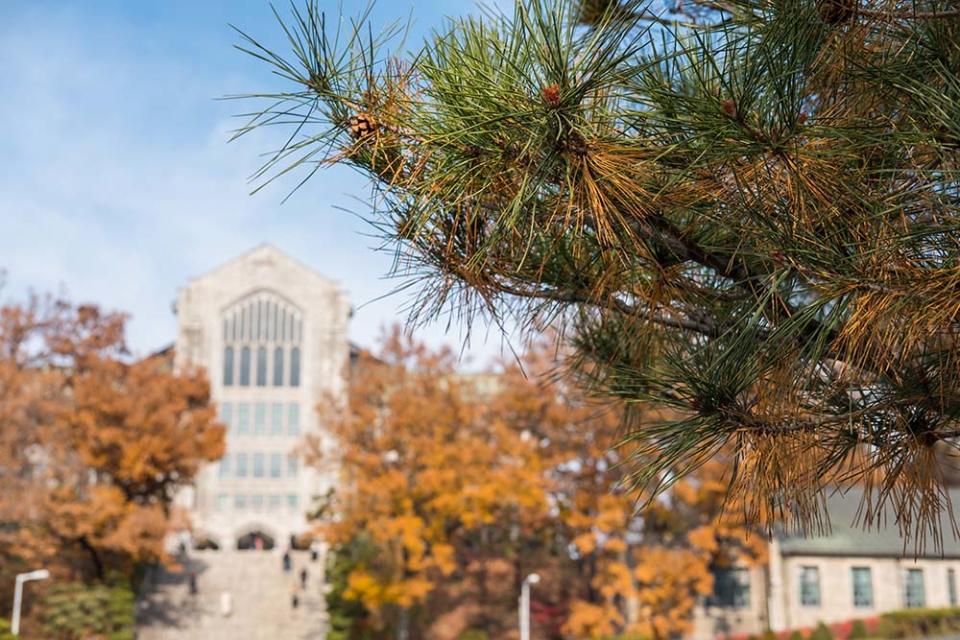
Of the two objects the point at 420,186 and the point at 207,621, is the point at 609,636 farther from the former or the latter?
the point at 420,186

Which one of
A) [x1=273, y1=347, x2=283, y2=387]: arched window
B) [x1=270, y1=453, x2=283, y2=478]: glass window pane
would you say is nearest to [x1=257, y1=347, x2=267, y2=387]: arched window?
[x1=273, y1=347, x2=283, y2=387]: arched window

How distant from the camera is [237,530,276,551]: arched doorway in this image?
5159 centimetres

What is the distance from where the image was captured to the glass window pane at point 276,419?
170 ft

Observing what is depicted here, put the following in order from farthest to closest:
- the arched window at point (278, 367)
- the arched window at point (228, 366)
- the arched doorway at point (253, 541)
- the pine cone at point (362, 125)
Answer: the arched window at point (278, 367) < the arched window at point (228, 366) < the arched doorway at point (253, 541) < the pine cone at point (362, 125)

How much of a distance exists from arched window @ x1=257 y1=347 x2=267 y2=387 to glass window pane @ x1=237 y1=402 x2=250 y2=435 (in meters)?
1.30

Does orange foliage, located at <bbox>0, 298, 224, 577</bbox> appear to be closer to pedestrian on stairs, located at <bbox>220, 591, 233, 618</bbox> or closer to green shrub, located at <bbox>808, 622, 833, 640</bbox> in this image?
pedestrian on stairs, located at <bbox>220, 591, 233, 618</bbox>

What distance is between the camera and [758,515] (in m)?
4.16

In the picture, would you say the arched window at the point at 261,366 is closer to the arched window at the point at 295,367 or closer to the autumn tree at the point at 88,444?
the arched window at the point at 295,367

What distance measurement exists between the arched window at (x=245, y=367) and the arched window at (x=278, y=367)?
A: 1.32 meters

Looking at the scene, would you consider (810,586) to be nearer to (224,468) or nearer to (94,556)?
(94,556)

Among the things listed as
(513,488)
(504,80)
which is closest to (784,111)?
(504,80)

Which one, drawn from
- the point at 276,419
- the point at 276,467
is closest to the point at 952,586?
the point at 276,467

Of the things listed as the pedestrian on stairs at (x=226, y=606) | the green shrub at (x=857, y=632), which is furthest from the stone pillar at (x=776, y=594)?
the pedestrian on stairs at (x=226, y=606)

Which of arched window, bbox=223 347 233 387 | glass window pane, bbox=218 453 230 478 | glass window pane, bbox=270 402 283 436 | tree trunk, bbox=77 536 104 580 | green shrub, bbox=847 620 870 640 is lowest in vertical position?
green shrub, bbox=847 620 870 640
